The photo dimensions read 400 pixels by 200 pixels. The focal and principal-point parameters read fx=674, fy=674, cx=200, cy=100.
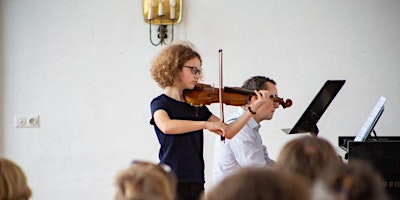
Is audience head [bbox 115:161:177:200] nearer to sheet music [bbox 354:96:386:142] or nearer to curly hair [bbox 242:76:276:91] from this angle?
curly hair [bbox 242:76:276:91]

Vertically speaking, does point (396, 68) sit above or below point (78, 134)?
above

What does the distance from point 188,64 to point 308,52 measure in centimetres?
175

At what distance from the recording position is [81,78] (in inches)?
183

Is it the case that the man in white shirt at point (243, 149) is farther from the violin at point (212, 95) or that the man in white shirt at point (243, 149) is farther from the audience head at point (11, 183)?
the audience head at point (11, 183)

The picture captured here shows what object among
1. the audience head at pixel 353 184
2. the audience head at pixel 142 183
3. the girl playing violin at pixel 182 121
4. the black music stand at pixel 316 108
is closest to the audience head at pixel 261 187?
the audience head at pixel 353 184

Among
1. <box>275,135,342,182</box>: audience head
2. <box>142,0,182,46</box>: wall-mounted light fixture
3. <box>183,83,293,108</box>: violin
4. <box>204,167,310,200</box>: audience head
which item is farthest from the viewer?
<box>142,0,182,46</box>: wall-mounted light fixture

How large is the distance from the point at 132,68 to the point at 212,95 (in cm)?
167

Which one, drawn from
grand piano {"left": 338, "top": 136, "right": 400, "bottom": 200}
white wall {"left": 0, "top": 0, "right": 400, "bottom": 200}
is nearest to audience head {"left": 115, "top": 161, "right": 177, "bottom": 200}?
grand piano {"left": 338, "top": 136, "right": 400, "bottom": 200}

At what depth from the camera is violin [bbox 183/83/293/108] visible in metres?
2.98

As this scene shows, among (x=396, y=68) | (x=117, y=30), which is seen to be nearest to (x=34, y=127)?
(x=117, y=30)

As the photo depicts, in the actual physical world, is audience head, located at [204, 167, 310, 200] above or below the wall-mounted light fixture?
below

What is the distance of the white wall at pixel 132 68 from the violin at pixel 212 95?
1341mm

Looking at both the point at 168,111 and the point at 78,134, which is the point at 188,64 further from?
the point at 78,134

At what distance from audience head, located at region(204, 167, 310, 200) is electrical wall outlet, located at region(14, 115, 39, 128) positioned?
379 centimetres
